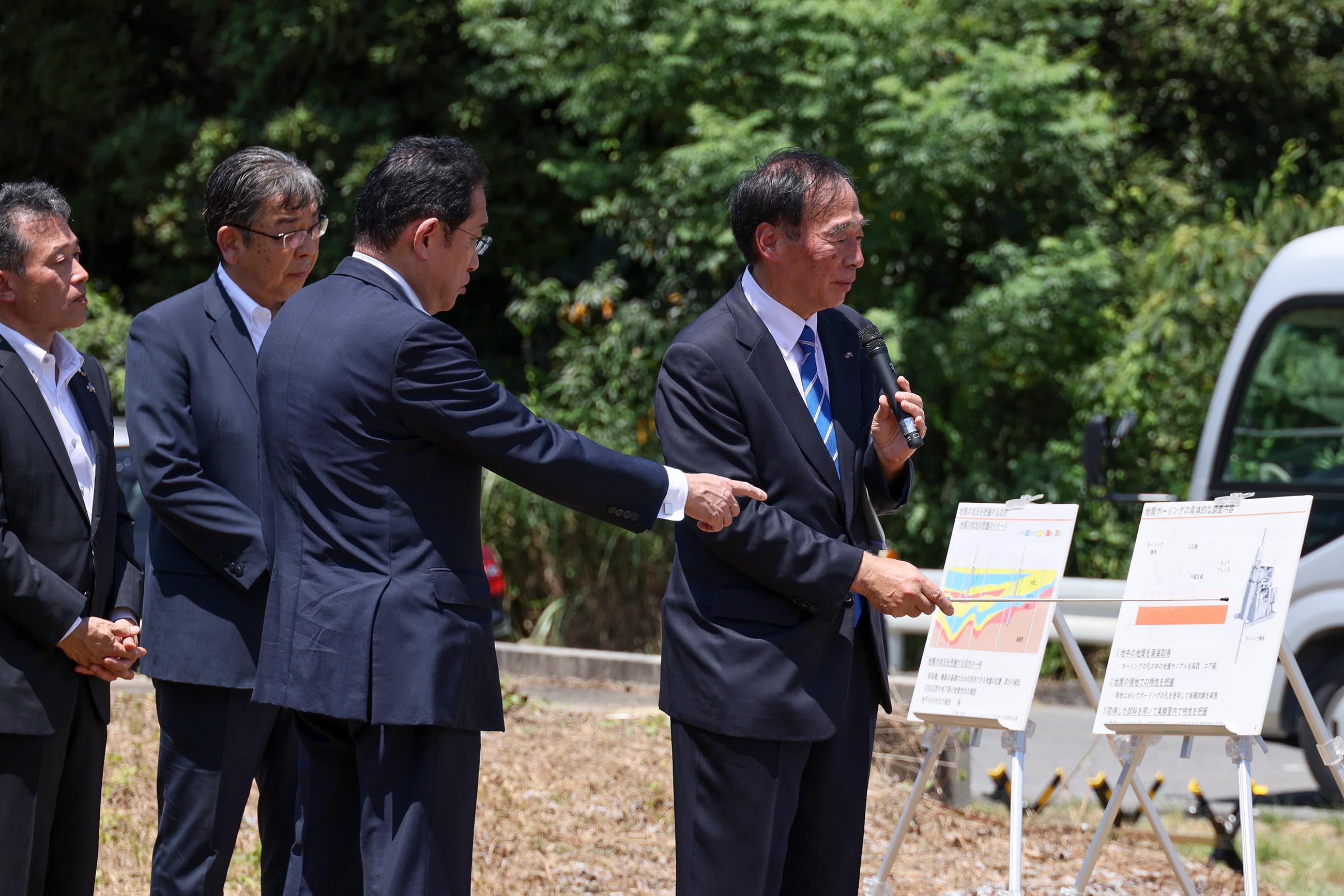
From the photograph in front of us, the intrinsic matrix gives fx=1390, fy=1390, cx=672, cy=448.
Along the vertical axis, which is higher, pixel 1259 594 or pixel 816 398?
pixel 816 398

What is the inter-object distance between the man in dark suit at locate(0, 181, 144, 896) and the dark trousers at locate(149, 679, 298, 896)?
6.4 inches

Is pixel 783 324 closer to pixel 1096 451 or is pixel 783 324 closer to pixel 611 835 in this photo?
pixel 611 835

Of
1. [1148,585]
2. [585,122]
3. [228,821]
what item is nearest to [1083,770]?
[1148,585]

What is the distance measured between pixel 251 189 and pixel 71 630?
1213 millimetres

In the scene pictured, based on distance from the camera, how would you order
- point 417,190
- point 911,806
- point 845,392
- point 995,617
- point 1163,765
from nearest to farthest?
point 417,190, point 845,392, point 911,806, point 995,617, point 1163,765

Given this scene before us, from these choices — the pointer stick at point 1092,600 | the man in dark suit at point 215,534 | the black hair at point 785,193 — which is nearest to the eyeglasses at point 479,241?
the black hair at point 785,193

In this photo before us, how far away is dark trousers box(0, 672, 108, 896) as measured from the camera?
10.6ft

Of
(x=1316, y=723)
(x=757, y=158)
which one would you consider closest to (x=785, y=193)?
(x=1316, y=723)

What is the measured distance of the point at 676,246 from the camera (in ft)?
37.3

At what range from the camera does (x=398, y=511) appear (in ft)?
9.65

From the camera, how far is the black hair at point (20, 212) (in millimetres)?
3428

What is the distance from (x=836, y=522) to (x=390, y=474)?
1.10 meters

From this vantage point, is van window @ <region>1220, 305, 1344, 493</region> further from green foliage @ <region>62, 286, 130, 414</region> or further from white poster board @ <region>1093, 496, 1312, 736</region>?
green foliage @ <region>62, 286, 130, 414</region>

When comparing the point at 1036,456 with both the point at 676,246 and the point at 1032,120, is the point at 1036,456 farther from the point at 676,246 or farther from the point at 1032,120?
the point at 676,246
